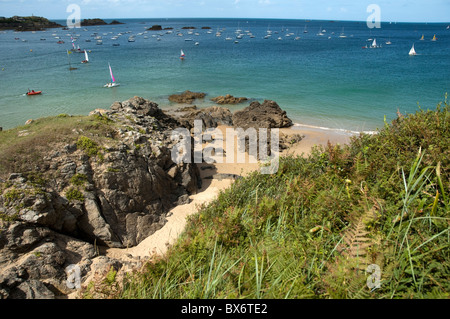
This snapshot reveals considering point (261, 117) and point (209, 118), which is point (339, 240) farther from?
point (209, 118)

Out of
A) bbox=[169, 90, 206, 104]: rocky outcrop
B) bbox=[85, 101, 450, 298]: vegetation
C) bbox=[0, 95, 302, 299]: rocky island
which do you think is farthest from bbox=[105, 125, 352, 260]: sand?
bbox=[169, 90, 206, 104]: rocky outcrop

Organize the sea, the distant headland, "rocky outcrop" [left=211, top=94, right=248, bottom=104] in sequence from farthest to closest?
the distant headland
"rocky outcrop" [left=211, top=94, right=248, bottom=104]
the sea

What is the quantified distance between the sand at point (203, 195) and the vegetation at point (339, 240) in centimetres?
93

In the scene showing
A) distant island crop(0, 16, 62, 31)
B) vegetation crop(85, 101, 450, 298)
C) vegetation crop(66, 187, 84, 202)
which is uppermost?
distant island crop(0, 16, 62, 31)

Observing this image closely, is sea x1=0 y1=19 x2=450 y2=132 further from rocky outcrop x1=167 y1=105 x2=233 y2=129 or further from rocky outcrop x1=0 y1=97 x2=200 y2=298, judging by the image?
rocky outcrop x1=0 y1=97 x2=200 y2=298

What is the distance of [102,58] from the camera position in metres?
53.8

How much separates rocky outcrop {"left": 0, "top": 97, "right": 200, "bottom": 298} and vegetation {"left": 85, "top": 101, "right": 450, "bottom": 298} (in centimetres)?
301

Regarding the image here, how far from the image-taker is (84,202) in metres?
7.91

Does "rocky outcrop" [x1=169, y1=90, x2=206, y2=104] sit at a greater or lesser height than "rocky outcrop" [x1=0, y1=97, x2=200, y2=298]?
greater

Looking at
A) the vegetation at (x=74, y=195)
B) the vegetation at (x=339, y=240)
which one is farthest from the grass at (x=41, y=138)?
the vegetation at (x=339, y=240)

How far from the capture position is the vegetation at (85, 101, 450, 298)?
10.4ft

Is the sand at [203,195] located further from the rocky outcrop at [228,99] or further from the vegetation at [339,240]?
the rocky outcrop at [228,99]

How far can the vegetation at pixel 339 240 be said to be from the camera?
3166mm
